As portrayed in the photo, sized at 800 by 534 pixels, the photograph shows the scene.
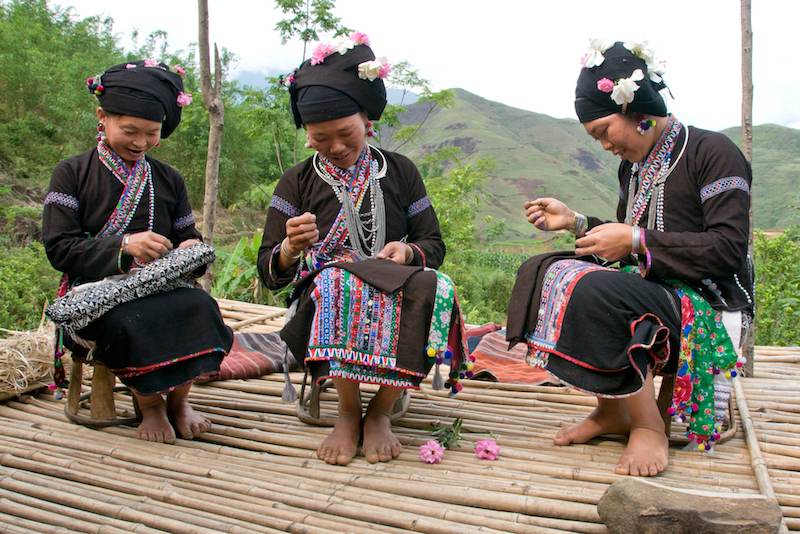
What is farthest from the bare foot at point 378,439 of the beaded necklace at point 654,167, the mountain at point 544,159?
the mountain at point 544,159

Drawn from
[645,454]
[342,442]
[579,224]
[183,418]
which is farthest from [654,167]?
[183,418]

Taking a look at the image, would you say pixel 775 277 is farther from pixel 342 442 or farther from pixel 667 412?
pixel 342 442

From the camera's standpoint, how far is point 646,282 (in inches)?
84.4

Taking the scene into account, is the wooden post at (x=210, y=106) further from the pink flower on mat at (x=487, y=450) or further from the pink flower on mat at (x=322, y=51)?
the pink flower on mat at (x=487, y=450)

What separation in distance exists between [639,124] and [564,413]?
133 cm

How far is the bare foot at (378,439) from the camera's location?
87.3 inches

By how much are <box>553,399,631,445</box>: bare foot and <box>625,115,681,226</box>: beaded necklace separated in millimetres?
742

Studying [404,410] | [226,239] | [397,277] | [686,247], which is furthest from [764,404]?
[226,239]

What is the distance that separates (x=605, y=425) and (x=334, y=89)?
1.72m

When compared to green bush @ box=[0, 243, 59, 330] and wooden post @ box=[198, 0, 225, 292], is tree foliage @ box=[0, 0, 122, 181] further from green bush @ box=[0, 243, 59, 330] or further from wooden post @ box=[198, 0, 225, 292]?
wooden post @ box=[198, 0, 225, 292]

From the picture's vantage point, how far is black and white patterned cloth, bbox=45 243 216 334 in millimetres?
2273

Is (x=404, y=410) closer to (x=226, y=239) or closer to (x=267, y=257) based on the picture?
(x=267, y=257)

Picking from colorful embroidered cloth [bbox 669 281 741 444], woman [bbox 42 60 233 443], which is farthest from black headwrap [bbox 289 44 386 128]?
colorful embroidered cloth [bbox 669 281 741 444]

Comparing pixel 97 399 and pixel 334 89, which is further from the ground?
pixel 334 89
